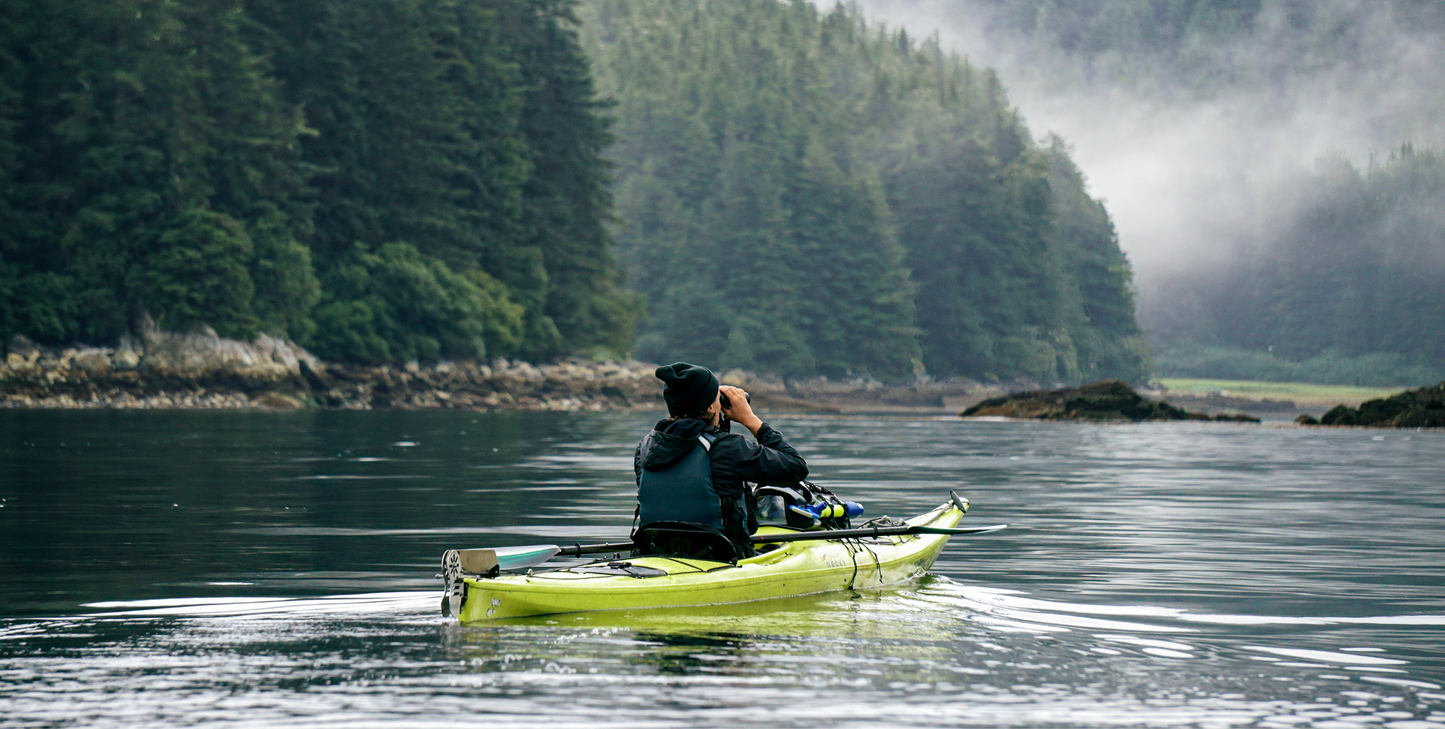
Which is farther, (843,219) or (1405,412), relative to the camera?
(843,219)

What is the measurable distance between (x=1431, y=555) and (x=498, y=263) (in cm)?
6816

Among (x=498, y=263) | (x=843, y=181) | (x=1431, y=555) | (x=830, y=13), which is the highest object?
(x=830, y=13)

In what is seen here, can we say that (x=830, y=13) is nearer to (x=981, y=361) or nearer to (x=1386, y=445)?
(x=981, y=361)

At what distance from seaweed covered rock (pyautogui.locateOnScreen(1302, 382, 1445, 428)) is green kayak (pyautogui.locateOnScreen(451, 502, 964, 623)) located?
127 ft

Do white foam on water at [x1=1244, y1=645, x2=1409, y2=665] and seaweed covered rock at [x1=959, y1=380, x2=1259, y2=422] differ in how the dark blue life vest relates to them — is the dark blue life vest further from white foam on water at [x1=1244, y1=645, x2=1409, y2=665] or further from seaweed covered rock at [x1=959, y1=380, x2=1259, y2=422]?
seaweed covered rock at [x1=959, y1=380, x2=1259, y2=422]

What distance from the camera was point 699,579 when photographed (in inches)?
413

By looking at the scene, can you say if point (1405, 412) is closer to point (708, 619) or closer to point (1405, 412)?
point (1405, 412)

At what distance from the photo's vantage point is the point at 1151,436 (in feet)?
143

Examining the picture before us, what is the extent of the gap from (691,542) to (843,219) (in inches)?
4207

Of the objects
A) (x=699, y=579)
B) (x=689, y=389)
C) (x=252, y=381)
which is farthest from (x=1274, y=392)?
(x=699, y=579)

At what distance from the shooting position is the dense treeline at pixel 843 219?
366 ft

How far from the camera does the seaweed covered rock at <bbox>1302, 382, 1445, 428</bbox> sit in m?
47.0

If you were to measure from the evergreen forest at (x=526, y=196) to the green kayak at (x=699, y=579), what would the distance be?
49.6 m

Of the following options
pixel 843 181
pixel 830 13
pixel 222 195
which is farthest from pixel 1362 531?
pixel 830 13
